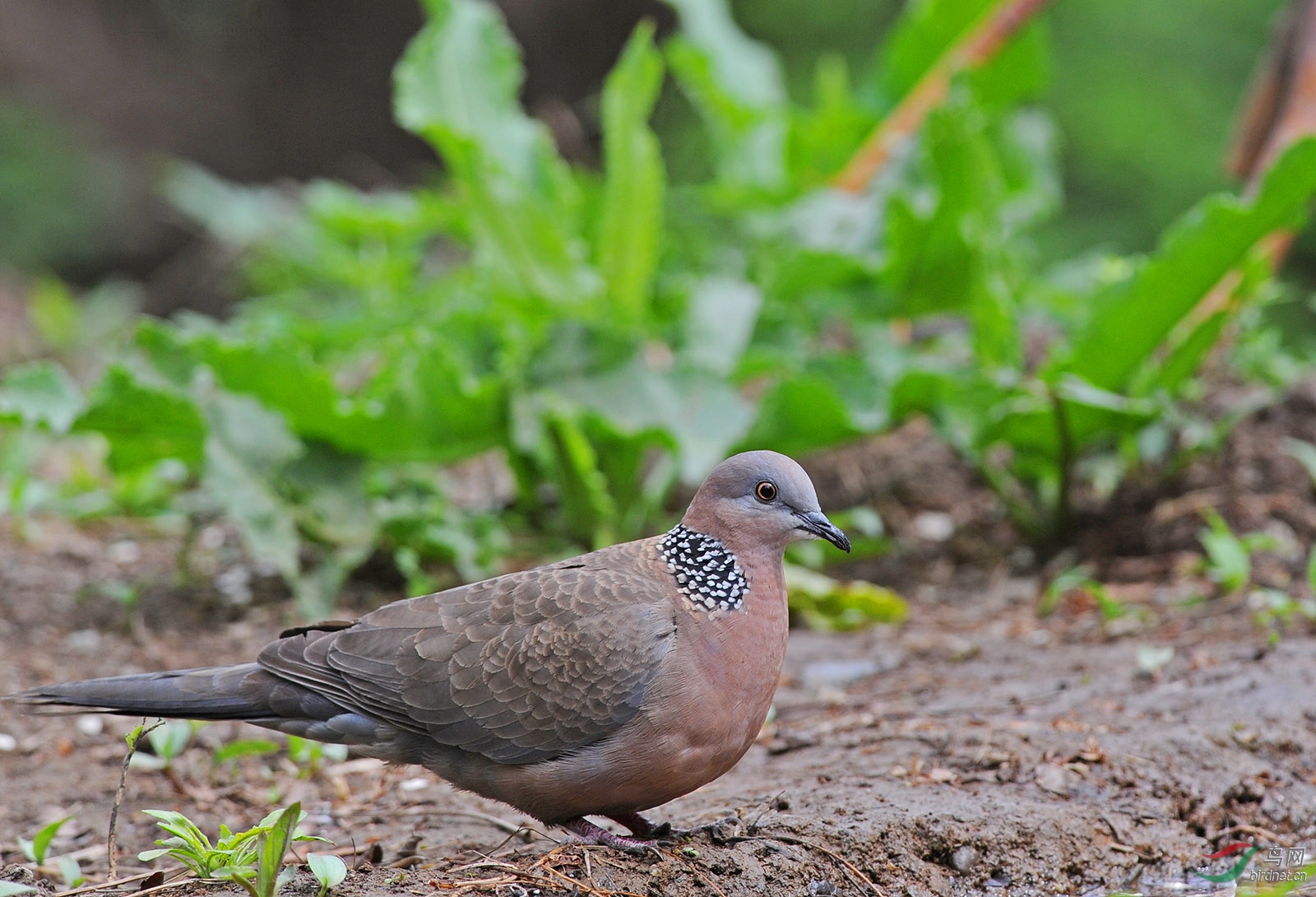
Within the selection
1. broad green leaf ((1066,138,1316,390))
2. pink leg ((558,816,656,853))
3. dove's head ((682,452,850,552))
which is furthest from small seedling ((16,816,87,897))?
broad green leaf ((1066,138,1316,390))

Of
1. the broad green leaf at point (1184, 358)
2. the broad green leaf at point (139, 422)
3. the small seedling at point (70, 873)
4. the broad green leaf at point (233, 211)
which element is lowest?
the small seedling at point (70, 873)

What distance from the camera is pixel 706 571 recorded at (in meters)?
2.97

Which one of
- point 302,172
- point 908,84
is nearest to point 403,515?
point 908,84

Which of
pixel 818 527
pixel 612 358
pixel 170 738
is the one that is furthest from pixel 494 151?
pixel 818 527

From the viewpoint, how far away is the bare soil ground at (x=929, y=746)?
9.29 ft

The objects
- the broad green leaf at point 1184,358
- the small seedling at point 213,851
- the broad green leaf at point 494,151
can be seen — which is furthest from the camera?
the broad green leaf at point 494,151

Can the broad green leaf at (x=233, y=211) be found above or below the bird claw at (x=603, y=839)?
above

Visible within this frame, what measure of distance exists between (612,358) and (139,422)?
1700mm

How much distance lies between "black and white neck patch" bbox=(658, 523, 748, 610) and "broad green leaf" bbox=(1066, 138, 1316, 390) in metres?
2.22

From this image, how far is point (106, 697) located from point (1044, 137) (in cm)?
611

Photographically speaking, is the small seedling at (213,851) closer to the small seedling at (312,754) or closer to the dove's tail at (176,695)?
the dove's tail at (176,695)

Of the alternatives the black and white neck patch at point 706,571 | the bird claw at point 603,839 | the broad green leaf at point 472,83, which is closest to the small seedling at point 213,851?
the bird claw at point 603,839

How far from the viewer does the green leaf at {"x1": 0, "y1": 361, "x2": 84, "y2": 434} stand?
4.30m

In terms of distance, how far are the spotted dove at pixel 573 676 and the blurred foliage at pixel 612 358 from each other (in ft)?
4.60
